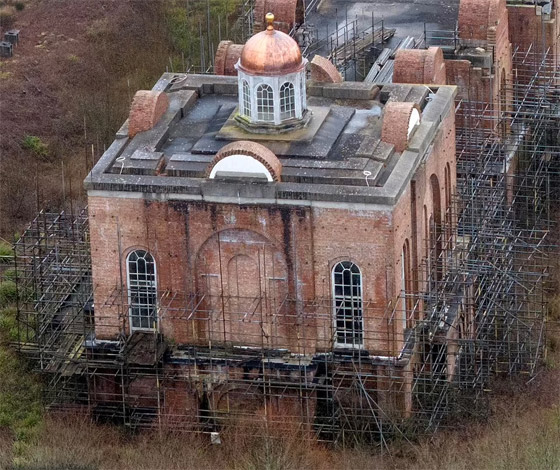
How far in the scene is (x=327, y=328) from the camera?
6281 cm

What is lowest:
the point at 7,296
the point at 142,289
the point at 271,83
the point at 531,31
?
the point at 7,296

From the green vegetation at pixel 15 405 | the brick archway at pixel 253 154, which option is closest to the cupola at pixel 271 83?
the brick archway at pixel 253 154

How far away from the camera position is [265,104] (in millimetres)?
64938

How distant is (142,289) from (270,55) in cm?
866

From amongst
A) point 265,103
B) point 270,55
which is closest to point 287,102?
point 265,103

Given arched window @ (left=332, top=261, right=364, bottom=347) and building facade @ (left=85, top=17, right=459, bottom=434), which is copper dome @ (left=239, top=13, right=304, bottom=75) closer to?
building facade @ (left=85, top=17, right=459, bottom=434)

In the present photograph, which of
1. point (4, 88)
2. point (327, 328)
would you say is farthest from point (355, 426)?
point (4, 88)

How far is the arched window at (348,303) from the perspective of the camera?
6212 centimetres

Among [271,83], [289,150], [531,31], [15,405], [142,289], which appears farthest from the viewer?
[531,31]

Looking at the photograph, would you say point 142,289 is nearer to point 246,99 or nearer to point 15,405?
point 15,405

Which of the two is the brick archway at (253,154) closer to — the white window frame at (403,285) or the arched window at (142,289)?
the arched window at (142,289)

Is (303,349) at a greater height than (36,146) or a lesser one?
lesser

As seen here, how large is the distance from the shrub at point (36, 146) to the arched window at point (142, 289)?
2766 cm

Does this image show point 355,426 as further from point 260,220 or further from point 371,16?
point 371,16
